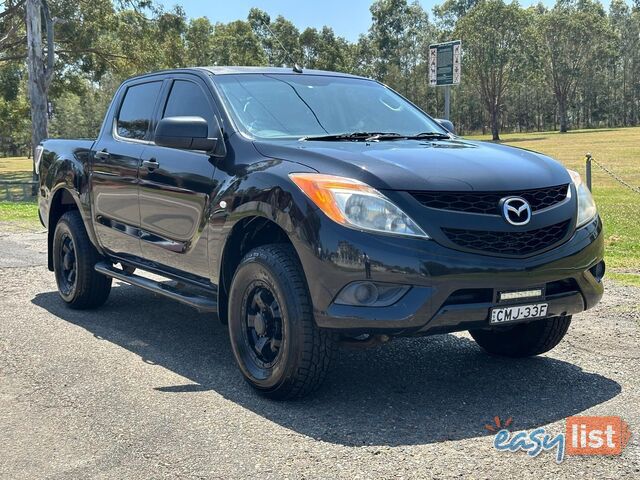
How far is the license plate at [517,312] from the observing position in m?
4.09

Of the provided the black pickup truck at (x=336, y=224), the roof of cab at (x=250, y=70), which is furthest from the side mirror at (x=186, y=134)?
the roof of cab at (x=250, y=70)

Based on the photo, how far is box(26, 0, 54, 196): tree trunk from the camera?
22547 mm

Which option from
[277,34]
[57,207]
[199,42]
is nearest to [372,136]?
[57,207]

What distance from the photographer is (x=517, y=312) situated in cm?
414

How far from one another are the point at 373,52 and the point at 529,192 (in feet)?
241

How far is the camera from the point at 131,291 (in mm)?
7930

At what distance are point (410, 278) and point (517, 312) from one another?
664mm

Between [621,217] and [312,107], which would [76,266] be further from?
[621,217]

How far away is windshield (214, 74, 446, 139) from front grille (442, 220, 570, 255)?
4.73 feet

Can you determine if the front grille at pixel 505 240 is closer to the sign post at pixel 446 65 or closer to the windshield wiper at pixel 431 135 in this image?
the windshield wiper at pixel 431 135

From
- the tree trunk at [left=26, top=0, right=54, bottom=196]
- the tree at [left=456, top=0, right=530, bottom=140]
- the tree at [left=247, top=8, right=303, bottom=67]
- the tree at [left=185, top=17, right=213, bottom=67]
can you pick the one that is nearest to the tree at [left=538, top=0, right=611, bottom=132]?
the tree at [left=456, top=0, right=530, bottom=140]

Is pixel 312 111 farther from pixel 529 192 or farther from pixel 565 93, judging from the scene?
pixel 565 93

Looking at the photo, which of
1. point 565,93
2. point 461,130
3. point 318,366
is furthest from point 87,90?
point 461,130

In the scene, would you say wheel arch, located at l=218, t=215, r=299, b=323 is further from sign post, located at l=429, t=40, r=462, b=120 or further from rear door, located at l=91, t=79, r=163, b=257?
sign post, located at l=429, t=40, r=462, b=120
